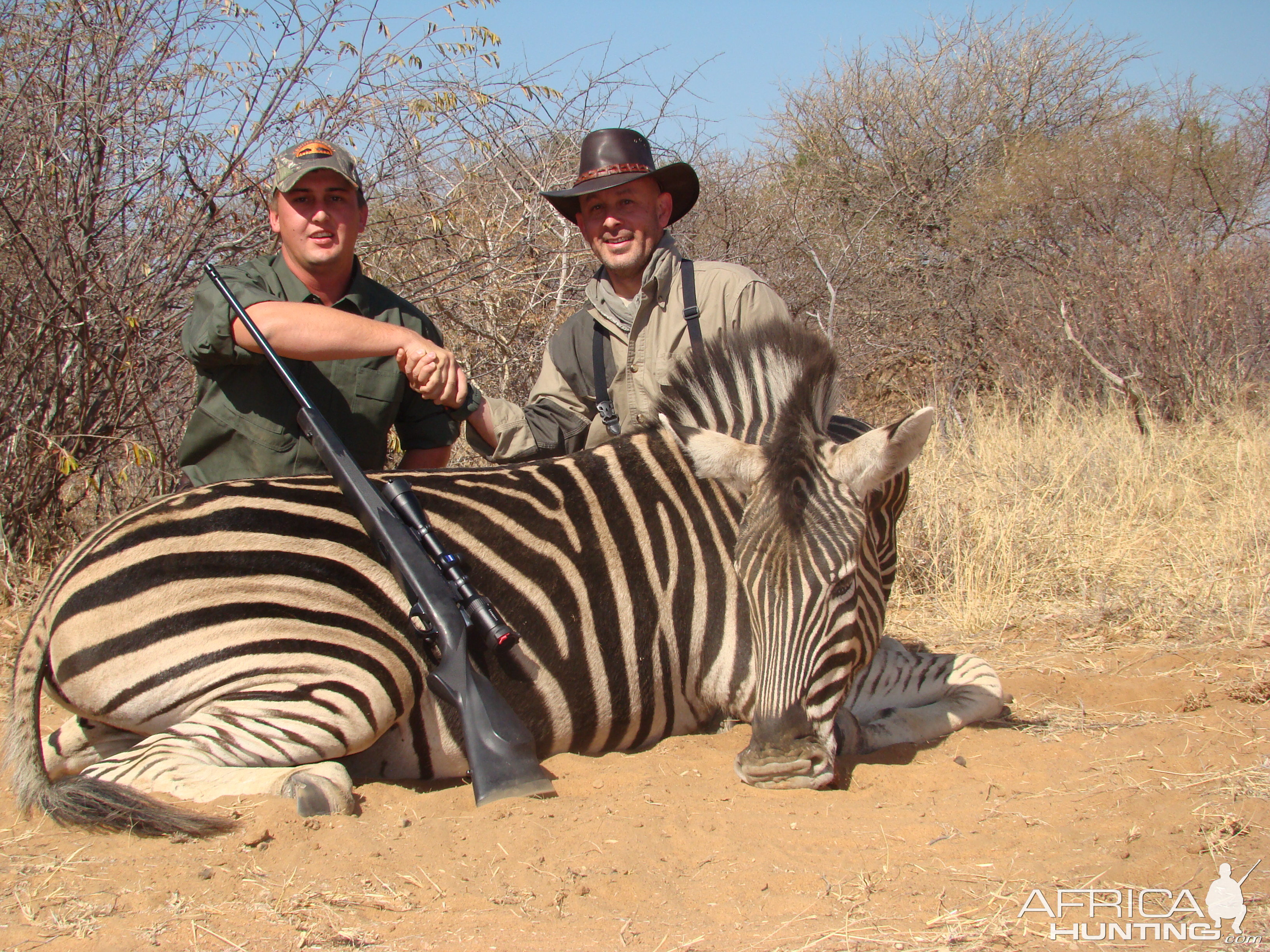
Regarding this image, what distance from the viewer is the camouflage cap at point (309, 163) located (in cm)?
364

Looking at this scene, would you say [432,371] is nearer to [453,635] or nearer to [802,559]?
[453,635]

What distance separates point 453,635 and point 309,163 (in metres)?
2.01

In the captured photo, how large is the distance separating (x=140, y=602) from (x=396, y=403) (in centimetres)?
153

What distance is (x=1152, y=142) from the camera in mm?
11609

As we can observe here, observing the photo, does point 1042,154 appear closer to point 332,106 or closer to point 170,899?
point 332,106

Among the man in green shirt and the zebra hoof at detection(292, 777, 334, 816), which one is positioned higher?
the man in green shirt

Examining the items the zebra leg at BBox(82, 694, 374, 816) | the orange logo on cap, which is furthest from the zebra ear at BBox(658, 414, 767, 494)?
the orange logo on cap

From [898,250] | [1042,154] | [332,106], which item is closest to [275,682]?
[332,106]

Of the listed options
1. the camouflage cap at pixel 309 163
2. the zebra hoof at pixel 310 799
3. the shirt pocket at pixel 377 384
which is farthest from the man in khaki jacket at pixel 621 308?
the zebra hoof at pixel 310 799

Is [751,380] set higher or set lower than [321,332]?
lower

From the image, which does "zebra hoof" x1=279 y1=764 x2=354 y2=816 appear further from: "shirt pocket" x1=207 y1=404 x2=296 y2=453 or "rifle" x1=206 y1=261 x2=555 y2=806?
"shirt pocket" x1=207 y1=404 x2=296 y2=453

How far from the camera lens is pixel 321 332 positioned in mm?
3277

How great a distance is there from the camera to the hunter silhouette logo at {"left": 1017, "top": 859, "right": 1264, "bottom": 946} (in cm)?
200

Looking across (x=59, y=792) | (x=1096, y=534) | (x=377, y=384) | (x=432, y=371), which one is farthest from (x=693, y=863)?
(x=1096, y=534)
